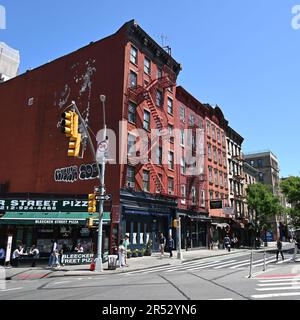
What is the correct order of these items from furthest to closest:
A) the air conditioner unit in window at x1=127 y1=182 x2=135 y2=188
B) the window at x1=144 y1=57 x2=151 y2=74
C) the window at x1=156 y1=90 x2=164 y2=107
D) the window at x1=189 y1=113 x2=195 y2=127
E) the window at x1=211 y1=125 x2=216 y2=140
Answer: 1. the window at x1=211 y1=125 x2=216 y2=140
2. the window at x1=189 y1=113 x2=195 y2=127
3. the window at x1=156 y1=90 x2=164 y2=107
4. the window at x1=144 y1=57 x2=151 y2=74
5. the air conditioner unit in window at x1=127 y1=182 x2=135 y2=188

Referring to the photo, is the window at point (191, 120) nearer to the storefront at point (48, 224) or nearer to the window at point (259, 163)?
the storefront at point (48, 224)

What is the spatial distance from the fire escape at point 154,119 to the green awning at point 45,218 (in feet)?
22.2

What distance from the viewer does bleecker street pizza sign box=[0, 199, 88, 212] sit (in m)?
25.6

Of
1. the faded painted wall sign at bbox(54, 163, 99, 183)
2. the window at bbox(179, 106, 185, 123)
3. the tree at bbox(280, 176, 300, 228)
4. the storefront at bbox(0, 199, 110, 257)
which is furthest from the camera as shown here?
the window at bbox(179, 106, 185, 123)

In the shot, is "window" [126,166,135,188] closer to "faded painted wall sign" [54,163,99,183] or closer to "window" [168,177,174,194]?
"faded painted wall sign" [54,163,99,183]

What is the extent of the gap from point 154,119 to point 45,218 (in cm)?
1463

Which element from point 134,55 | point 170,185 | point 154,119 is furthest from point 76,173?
point 134,55

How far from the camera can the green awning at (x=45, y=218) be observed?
24609mm

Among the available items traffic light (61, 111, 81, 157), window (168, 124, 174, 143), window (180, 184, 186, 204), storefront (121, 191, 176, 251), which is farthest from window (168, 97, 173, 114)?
traffic light (61, 111, 81, 157)

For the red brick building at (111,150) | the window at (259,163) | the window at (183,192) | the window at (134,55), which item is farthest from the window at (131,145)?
the window at (259,163)

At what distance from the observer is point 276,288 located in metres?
11.4

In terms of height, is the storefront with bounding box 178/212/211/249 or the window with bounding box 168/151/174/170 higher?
the window with bounding box 168/151/174/170

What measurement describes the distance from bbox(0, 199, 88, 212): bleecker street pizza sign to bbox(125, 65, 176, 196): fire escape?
5.87 meters

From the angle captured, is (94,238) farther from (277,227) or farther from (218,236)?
(277,227)
